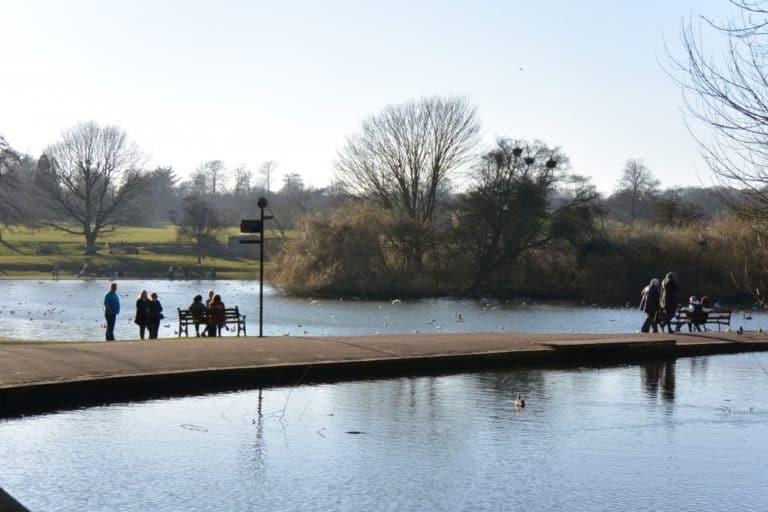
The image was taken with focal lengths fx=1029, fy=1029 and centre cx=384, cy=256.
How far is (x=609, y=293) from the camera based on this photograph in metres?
63.8

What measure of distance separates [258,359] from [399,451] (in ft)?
22.0

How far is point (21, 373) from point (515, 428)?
26.2 ft

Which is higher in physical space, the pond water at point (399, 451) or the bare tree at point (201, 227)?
the bare tree at point (201, 227)

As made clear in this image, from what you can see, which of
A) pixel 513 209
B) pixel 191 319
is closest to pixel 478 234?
pixel 513 209

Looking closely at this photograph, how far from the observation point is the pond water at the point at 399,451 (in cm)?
1127

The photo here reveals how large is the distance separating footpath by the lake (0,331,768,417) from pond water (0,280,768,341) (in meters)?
10.8

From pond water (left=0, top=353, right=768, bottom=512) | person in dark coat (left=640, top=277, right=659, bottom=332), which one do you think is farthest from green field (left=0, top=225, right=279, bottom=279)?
pond water (left=0, top=353, right=768, bottom=512)

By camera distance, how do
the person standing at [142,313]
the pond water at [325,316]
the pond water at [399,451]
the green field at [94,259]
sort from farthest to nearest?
1. the green field at [94,259]
2. the pond water at [325,316]
3. the person standing at [142,313]
4. the pond water at [399,451]

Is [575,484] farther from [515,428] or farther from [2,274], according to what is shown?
[2,274]

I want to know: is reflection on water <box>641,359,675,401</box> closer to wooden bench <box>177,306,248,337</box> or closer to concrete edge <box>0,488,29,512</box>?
wooden bench <box>177,306,248,337</box>

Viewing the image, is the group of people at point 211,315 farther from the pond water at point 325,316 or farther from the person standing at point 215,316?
the pond water at point 325,316

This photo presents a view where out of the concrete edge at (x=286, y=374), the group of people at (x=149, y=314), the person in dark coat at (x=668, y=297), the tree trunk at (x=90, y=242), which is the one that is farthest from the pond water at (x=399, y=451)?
the tree trunk at (x=90, y=242)

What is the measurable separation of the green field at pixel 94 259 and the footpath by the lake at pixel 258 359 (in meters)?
70.3

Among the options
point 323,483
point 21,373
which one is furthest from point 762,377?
point 21,373
